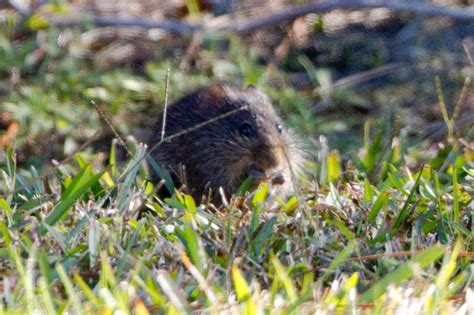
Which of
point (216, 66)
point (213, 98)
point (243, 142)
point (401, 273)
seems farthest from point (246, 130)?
point (216, 66)

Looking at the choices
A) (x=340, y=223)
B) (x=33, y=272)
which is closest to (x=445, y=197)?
(x=340, y=223)

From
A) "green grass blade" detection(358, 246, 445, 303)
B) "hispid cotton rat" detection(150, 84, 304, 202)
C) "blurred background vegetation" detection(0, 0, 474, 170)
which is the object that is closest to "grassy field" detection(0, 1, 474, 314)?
"green grass blade" detection(358, 246, 445, 303)

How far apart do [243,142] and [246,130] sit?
0.08 m

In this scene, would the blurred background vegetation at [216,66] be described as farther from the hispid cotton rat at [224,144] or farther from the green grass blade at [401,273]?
the green grass blade at [401,273]

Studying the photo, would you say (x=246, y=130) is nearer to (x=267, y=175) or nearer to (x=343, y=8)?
(x=267, y=175)

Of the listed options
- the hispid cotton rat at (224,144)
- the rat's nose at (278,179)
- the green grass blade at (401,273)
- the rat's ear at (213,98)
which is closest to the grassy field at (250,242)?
the green grass blade at (401,273)

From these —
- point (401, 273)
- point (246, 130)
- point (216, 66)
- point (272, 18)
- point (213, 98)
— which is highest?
point (401, 273)

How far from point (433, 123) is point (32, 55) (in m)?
3.38

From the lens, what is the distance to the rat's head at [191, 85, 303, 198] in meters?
5.73

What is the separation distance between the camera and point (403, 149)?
5648 millimetres

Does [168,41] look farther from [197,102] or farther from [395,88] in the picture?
[197,102]

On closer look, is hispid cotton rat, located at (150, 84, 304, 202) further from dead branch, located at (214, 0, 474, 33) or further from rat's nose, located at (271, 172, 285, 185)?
dead branch, located at (214, 0, 474, 33)

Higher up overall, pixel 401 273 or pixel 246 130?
pixel 401 273

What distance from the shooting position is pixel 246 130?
234 inches
